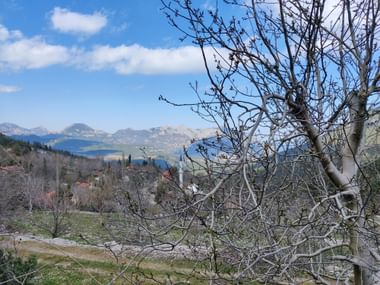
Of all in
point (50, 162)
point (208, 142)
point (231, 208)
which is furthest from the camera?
point (50, 162)

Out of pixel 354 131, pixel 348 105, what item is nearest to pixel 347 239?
pixel 354 131

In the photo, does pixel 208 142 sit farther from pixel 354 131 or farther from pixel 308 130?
pixel 354 131

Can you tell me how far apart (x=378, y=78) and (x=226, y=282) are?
2.08m

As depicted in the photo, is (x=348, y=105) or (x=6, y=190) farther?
(x=6, y=190)

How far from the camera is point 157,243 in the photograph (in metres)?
2.39

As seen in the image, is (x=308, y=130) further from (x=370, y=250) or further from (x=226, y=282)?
(x=226, y=282)

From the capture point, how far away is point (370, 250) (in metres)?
3.28

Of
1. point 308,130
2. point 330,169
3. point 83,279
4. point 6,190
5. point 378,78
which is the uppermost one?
point 378,78

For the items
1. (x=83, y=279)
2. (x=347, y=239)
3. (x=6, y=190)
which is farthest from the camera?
(x=6, y=190)

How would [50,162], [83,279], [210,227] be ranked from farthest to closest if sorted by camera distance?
[50,162] → [83,279] → [210,227]

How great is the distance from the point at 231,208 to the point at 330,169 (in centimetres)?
94

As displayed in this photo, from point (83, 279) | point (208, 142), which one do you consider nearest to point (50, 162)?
point (83, 279)

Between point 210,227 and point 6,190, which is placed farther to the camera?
point 6,190

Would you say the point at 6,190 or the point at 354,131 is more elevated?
the point at 354,131
